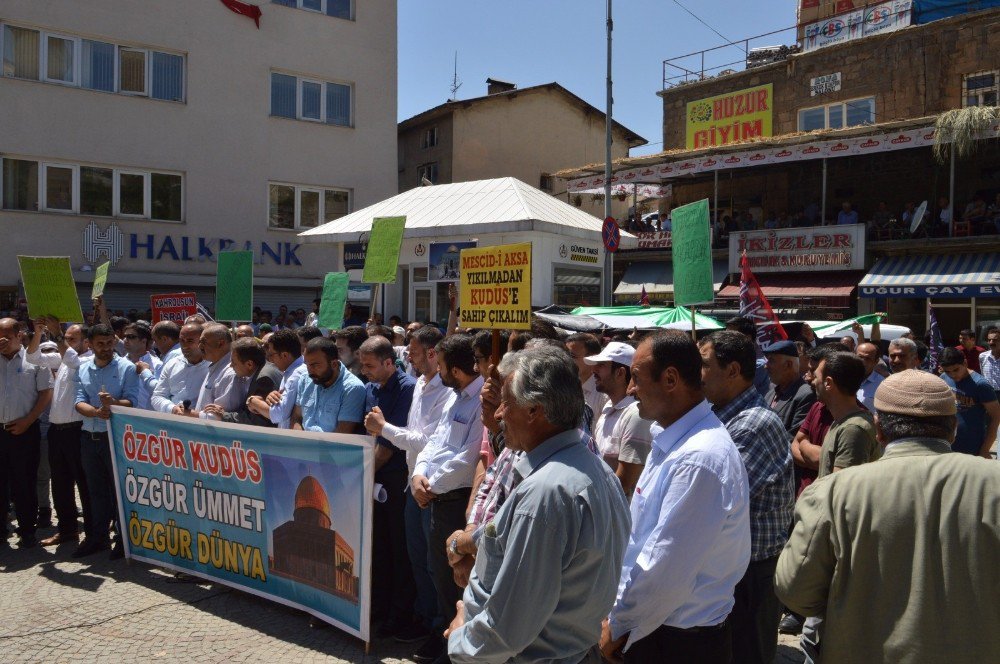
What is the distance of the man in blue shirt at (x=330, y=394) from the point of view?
5.35 metres

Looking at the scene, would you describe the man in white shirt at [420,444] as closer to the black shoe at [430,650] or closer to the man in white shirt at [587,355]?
the black shoe at [430,650]

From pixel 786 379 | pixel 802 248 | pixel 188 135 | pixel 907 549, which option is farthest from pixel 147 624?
pixel 802 248

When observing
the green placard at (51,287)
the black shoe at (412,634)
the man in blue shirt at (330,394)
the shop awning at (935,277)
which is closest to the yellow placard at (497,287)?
the man in blue shirt at (330,394)

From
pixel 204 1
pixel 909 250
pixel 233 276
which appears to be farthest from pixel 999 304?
pixel 204 1

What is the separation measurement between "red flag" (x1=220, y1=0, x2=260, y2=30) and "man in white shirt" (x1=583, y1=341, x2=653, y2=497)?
64.4 feet

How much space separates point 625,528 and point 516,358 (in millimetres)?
611

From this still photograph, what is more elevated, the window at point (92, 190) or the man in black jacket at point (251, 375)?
the window at point (92, 190)

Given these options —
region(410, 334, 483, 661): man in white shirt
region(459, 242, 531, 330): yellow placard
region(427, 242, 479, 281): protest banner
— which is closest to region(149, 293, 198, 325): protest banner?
region(427, 242, 479, 281): protest banner

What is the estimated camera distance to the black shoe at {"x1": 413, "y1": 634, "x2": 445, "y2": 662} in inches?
186

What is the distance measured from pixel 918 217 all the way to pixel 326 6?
16702 millimetres

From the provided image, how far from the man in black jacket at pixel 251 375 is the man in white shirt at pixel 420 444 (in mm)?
1506

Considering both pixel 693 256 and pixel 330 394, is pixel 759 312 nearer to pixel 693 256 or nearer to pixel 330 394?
pixel 693 256

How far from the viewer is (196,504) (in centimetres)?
588

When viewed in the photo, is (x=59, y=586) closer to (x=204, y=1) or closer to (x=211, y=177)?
(x=211, y=177)
